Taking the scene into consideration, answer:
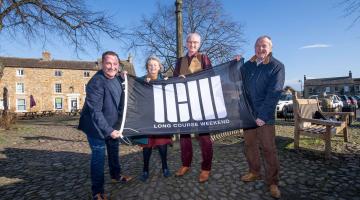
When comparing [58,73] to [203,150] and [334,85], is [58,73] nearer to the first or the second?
[203,150]

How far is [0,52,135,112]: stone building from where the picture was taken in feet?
140

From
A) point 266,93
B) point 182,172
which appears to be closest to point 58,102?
point 182,172

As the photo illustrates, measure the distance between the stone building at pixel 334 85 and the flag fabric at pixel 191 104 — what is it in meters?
70.6

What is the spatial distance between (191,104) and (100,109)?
138 cm

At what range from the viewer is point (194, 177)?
4.61m

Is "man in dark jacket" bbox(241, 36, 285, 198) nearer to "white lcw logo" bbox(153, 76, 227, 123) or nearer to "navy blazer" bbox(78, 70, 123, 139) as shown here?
"white lcw logo" bbox(153, 76, 227, 123)

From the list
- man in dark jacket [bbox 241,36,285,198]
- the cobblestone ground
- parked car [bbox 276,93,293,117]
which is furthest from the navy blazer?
parked car [bbox 276,93,293,117]

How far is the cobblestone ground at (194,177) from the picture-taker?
13.2 feet

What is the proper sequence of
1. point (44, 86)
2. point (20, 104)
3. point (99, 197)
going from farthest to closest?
1. point (44, 86)
2. point (20, 104)
3. point (99, 197)

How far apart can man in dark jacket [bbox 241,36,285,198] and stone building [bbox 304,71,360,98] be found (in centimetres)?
7046

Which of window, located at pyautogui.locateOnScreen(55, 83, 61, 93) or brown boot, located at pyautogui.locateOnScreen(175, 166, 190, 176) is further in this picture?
window, located at pyautogui.locateOnScreen(55, 83, 61, 93)

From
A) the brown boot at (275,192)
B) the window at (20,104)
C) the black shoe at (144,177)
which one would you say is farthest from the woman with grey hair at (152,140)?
the window at (20,104)

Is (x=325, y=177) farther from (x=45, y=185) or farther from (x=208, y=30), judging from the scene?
(x=208, y=30)

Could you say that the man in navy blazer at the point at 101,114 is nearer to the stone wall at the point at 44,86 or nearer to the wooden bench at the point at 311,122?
the wooden bench at the point at 311,122
